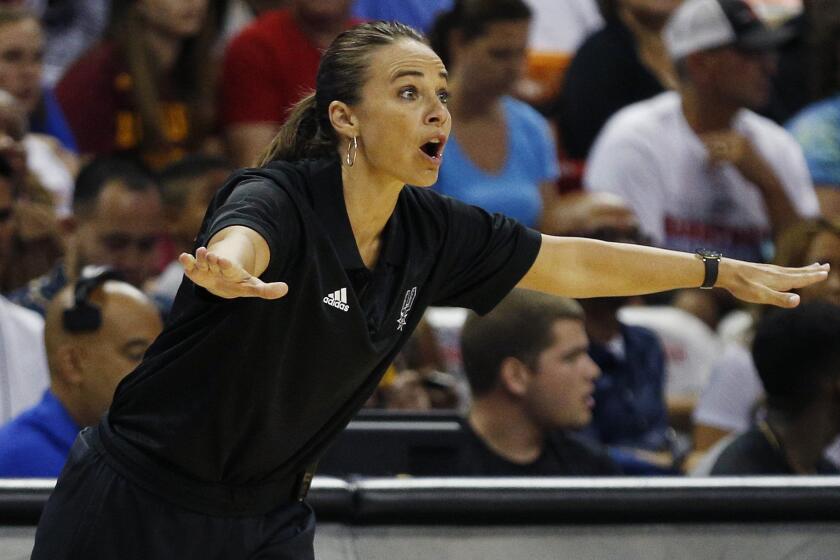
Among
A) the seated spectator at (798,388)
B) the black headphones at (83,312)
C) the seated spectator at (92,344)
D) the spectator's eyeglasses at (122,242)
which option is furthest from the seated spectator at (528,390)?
the spectator's eyeglasses at (122,242)

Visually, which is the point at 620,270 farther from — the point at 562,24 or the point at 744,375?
the point at 562,24

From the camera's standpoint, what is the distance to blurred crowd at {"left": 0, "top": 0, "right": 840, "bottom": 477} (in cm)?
426

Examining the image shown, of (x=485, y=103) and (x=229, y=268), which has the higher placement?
(x=229, y=268)

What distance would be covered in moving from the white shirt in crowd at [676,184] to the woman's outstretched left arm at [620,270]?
9.94 feet

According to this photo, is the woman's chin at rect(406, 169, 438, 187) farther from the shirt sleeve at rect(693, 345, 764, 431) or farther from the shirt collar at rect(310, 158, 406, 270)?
the shirt sleeve at rect(693, 345, 764, 431)

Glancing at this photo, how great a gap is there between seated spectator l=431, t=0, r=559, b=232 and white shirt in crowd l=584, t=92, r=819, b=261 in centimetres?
36

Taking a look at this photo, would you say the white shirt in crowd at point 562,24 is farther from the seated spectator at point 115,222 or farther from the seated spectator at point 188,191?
the seated spectator at point 115,222

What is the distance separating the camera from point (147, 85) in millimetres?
5699

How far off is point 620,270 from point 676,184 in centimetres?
320

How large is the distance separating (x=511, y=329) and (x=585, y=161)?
236 cm

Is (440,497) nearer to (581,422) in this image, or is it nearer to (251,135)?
(581,422)

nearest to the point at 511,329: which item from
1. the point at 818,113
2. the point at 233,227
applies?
the point at 233,227

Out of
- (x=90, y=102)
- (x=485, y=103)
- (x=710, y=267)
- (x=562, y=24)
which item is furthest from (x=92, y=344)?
(x=562, y=24)

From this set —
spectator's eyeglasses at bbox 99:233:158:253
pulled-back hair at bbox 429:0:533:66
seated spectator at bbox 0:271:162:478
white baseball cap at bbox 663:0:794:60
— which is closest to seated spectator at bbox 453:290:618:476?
seated spectator at bbox 0:271:162:478
